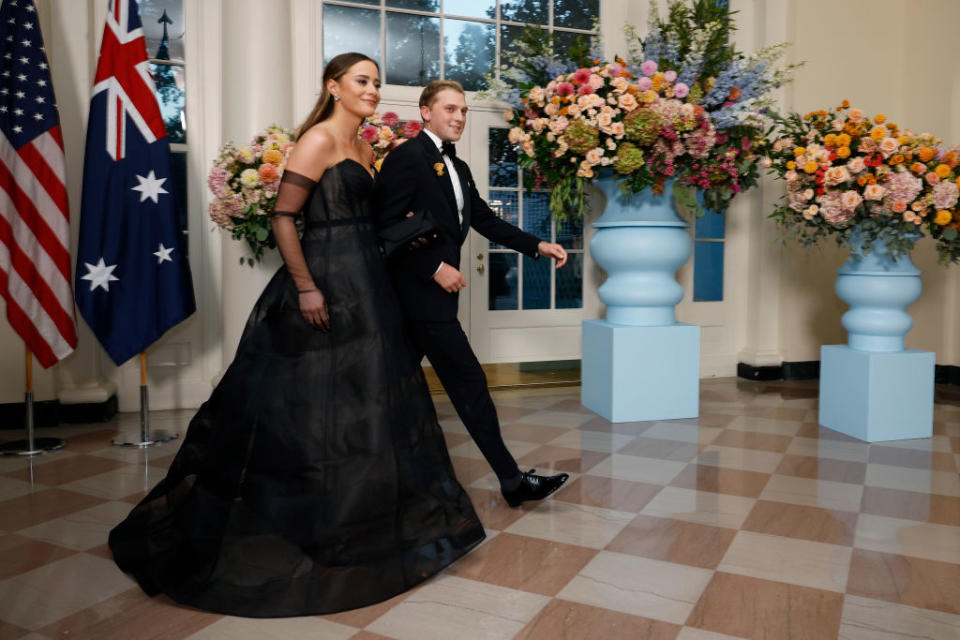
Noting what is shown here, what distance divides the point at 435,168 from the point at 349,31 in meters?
2.84

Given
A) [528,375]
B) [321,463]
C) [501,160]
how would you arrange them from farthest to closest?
[528,375]
[501,160]
[321,463]

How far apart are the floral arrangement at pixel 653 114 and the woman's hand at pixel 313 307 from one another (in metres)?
2.21

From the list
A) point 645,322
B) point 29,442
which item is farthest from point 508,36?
point 29,442

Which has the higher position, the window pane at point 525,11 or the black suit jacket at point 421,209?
the window pane at point 525,11

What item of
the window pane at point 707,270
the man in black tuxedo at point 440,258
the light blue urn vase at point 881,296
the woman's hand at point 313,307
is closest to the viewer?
the woman's hand at point 313,307

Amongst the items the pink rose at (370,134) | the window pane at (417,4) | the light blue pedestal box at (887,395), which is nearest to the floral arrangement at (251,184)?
the pink rose at (370,134)

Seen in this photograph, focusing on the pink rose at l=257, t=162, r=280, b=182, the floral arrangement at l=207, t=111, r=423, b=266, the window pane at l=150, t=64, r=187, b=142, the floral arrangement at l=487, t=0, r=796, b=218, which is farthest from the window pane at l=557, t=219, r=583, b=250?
the window pane at l=150, t=64, r=187, b=142

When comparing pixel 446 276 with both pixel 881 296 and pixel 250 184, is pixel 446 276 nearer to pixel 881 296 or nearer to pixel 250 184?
pixel 250 184

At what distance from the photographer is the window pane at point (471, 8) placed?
205 inches

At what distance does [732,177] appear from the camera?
14.1ft

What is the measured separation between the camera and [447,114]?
265 centimetres

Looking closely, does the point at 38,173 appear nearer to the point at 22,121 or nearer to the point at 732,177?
the point at 22,121

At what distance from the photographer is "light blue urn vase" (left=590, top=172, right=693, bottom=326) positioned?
432 cm

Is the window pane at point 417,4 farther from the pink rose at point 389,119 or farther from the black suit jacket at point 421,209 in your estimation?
the black suit jacket at point 421,209
